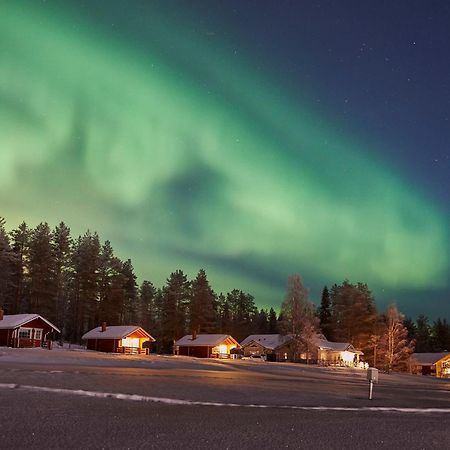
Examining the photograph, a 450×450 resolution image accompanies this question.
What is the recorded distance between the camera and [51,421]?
33.1ft

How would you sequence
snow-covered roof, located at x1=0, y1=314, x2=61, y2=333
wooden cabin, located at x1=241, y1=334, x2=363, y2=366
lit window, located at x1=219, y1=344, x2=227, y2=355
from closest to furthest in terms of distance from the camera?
snow-covered roof, located at x1=0, y1=314, x2=61, y2=333
wooden cabin, located at x1=241, y1=334, x2=363, y2=366
lit window, located at x1=219, y1=344, x2=227, y2=355

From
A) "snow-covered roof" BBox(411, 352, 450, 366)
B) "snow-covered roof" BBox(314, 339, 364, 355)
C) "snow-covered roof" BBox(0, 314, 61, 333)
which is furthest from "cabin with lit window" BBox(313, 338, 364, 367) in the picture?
"snow-covered roof" BBox(0, 314, 61, 333)

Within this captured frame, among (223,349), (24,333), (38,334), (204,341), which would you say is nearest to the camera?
(24,333)

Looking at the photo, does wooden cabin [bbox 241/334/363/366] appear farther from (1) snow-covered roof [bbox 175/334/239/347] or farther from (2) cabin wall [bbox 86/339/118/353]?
(2) cabin wall [bbox 86/339/118/353]

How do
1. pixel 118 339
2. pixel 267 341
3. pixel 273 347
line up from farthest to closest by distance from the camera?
pixel 267 341, pixel 273 347, pixel 118 339

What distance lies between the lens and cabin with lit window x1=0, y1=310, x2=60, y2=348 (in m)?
62.5

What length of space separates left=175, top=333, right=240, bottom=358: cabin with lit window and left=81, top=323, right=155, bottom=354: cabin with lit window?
10097mm

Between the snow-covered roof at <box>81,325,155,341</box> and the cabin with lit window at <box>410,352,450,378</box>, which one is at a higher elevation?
the snow-covered roof at <box>81,325,155,341</box>

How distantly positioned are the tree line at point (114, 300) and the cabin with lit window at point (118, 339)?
13590 millimetres

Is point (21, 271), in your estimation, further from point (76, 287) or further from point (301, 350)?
point (301, 350)

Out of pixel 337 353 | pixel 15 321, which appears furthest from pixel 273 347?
pixel 15 321

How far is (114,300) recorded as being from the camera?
3898 inches

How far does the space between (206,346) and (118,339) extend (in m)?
16.0

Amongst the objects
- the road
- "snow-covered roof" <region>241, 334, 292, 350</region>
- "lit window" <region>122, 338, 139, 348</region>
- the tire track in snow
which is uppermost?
the road
